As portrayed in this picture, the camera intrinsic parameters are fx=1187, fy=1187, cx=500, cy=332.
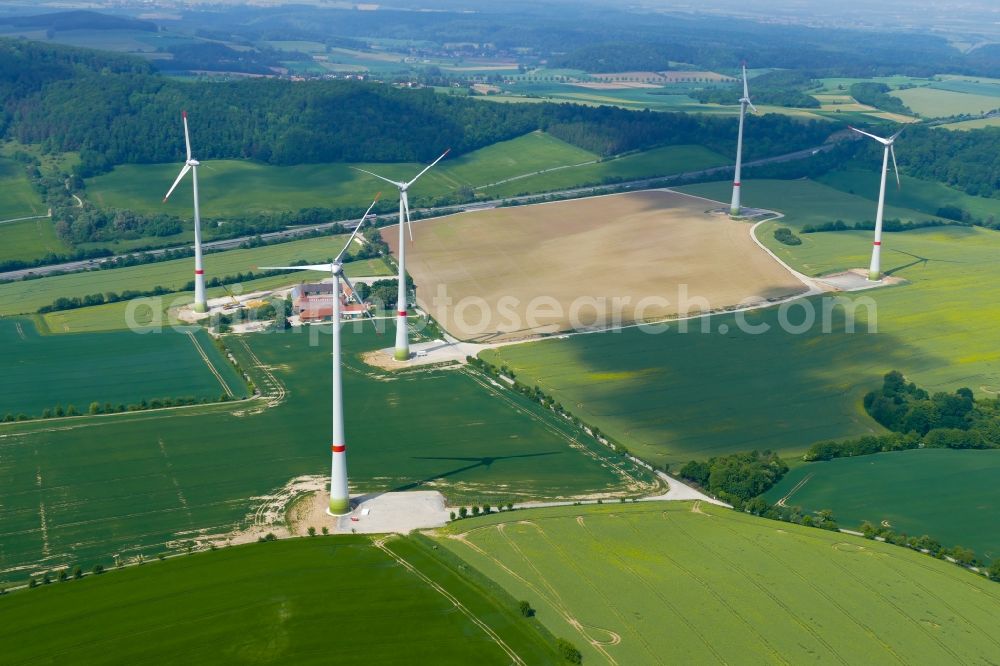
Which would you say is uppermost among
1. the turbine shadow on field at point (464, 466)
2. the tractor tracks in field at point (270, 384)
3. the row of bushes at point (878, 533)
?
the tractor tracks in field at point (270, 384)

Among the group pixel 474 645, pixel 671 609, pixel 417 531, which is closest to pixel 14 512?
pixel 417 531

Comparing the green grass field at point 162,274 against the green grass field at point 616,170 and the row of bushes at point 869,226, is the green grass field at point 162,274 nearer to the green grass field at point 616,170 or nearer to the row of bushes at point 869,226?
the green grass field at point 616,170

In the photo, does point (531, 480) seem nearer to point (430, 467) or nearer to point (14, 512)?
point (430, 467)

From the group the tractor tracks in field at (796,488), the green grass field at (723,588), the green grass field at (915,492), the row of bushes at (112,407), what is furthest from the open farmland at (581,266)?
the green grass field at (723,588)

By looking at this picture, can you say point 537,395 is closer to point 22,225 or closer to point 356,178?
point 22,225

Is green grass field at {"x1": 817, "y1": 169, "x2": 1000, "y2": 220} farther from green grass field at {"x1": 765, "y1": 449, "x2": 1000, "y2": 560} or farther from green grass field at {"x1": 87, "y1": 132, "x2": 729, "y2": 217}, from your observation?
green grass field at {"x1": 765, "y1": 449, "x2": 1000, "y2": 560}

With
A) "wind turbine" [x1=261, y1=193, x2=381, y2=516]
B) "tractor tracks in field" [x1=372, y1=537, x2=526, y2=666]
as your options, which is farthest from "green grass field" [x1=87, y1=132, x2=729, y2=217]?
"tractor tracks in field" [x1=372, y1=537, x2=526, y2=666]

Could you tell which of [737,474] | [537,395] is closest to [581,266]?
[537,395]
